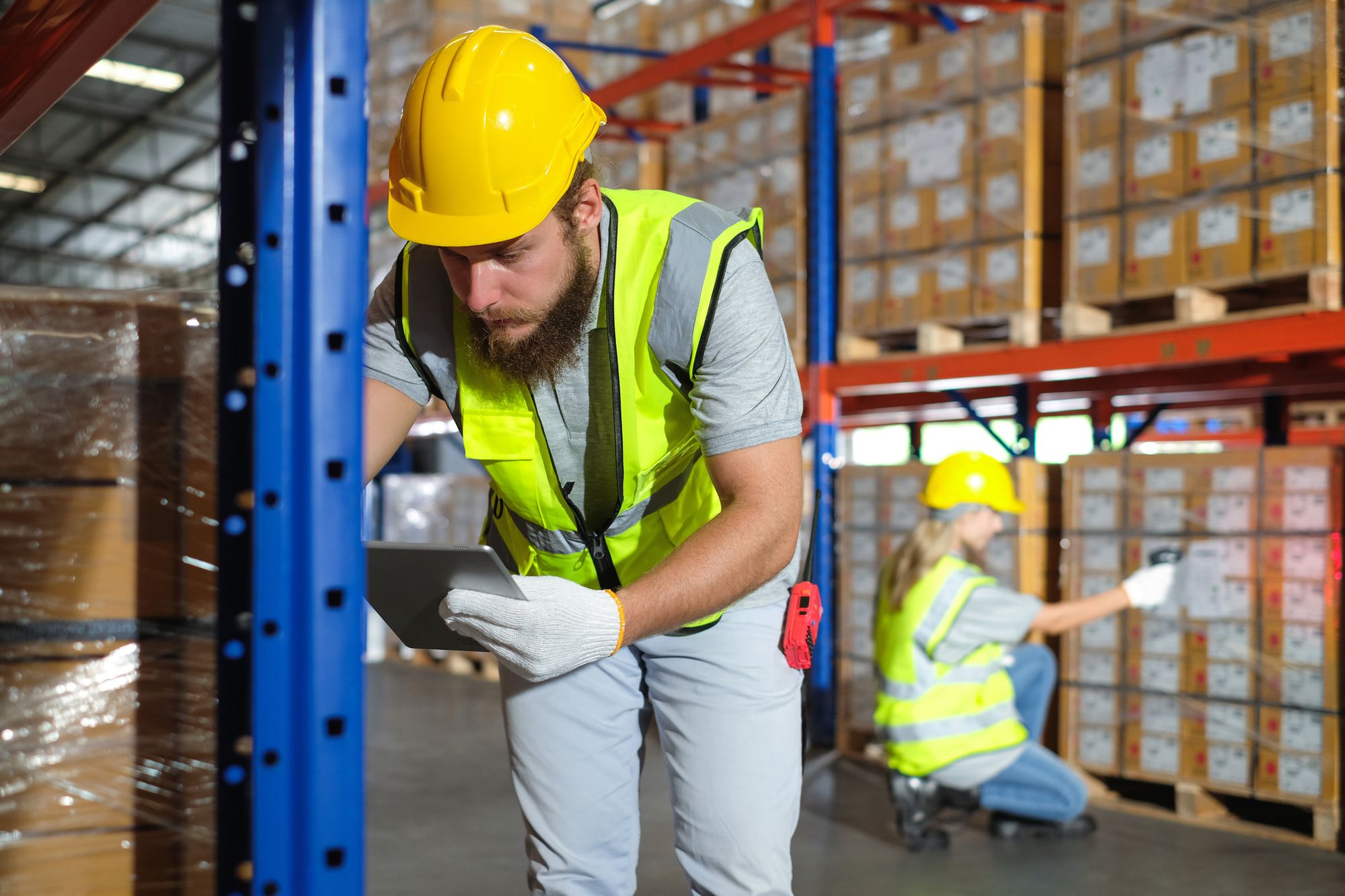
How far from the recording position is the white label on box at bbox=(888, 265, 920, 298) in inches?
235

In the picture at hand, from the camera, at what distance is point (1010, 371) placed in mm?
5562

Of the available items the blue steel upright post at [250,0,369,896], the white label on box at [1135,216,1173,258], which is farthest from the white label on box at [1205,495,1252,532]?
the blue steel upright post at [250,0,369,896]

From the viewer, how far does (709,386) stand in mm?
1741

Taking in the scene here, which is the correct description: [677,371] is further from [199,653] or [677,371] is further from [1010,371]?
[1010,371]

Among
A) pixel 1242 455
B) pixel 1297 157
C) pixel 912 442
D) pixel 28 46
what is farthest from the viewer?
pixel 912 442

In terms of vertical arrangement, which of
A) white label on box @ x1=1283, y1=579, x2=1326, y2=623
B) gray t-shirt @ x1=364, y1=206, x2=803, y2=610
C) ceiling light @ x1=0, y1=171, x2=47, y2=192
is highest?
ceiling light @ x1=0, y1=171, x2=47, y2=192

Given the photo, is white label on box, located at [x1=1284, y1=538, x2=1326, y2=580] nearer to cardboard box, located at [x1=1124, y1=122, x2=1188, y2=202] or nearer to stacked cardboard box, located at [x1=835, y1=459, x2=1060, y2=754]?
stacked cardboard box, located at [x1=835, y1=459, x2=1060, y2=754]

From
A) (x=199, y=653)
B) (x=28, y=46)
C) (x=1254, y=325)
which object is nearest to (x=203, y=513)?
(x=199, y=653)

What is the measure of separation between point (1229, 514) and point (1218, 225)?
1108 millimetres

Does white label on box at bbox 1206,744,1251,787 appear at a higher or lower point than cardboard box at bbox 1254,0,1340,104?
lower

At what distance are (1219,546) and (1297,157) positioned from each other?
1.48 metres

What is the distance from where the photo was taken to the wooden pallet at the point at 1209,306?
443 cm

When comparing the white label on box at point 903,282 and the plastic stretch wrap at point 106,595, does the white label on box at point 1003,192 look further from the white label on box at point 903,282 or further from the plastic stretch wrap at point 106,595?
the plastic stretch wrap at point 106,595

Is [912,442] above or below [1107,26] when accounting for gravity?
below
